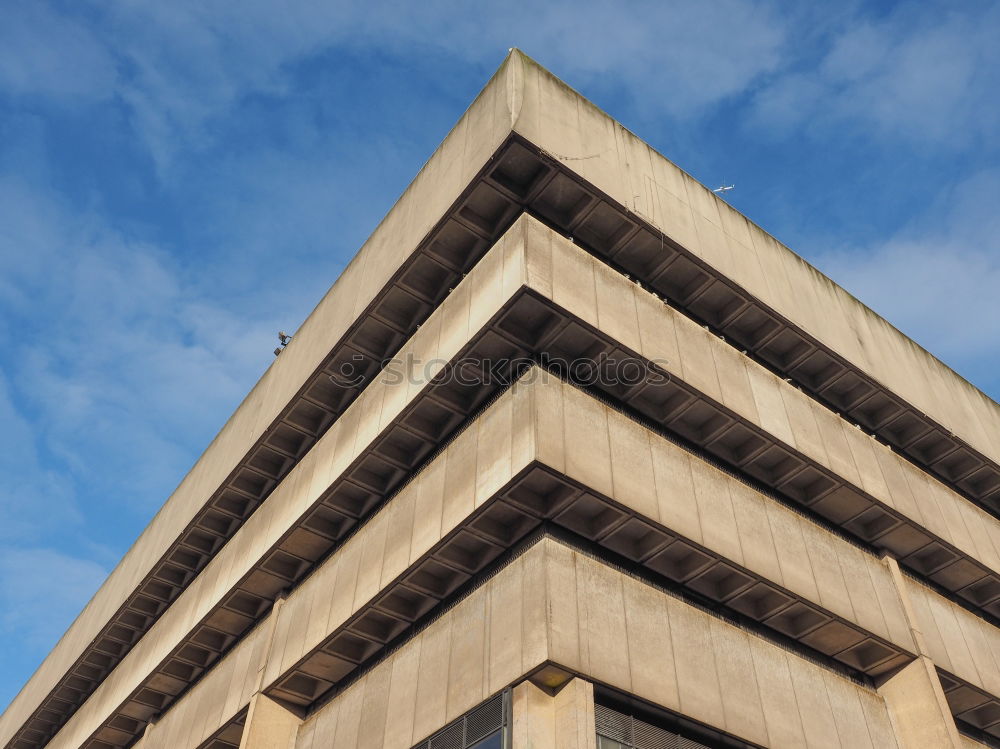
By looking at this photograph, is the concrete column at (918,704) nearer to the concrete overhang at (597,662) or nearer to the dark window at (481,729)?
the concrete overhang at (597,662)

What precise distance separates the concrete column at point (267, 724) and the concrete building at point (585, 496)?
119 millimetres

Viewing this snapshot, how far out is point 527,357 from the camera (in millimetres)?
24328

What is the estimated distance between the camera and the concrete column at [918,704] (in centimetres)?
2447

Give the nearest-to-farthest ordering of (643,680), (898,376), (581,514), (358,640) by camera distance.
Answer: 1. (643,680)
2. (581,514)
3. (358,640)
4. (898,376)

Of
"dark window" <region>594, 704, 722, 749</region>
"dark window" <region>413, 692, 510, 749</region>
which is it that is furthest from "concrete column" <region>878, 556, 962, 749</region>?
"dark window" <region>413, 692, 510, 749</region>

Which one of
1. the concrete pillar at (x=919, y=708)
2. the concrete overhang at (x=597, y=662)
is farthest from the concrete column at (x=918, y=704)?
the concrete overhang at (x=597, y=662)

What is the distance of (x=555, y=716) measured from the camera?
18.3 meters

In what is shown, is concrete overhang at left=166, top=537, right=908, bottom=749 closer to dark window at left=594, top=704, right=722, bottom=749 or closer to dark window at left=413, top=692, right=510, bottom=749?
dark window at left=413, top=692, right=510, bottom=749

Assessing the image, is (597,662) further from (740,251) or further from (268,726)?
(740,251)

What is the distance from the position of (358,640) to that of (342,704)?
188 cm

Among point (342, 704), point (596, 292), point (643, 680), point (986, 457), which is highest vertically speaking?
point (986, 457)

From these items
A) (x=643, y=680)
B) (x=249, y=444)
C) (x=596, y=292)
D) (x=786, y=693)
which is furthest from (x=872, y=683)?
(x=249, y=444)

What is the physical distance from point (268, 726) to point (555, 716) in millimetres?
13324

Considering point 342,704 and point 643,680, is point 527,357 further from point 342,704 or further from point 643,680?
point 342,704
